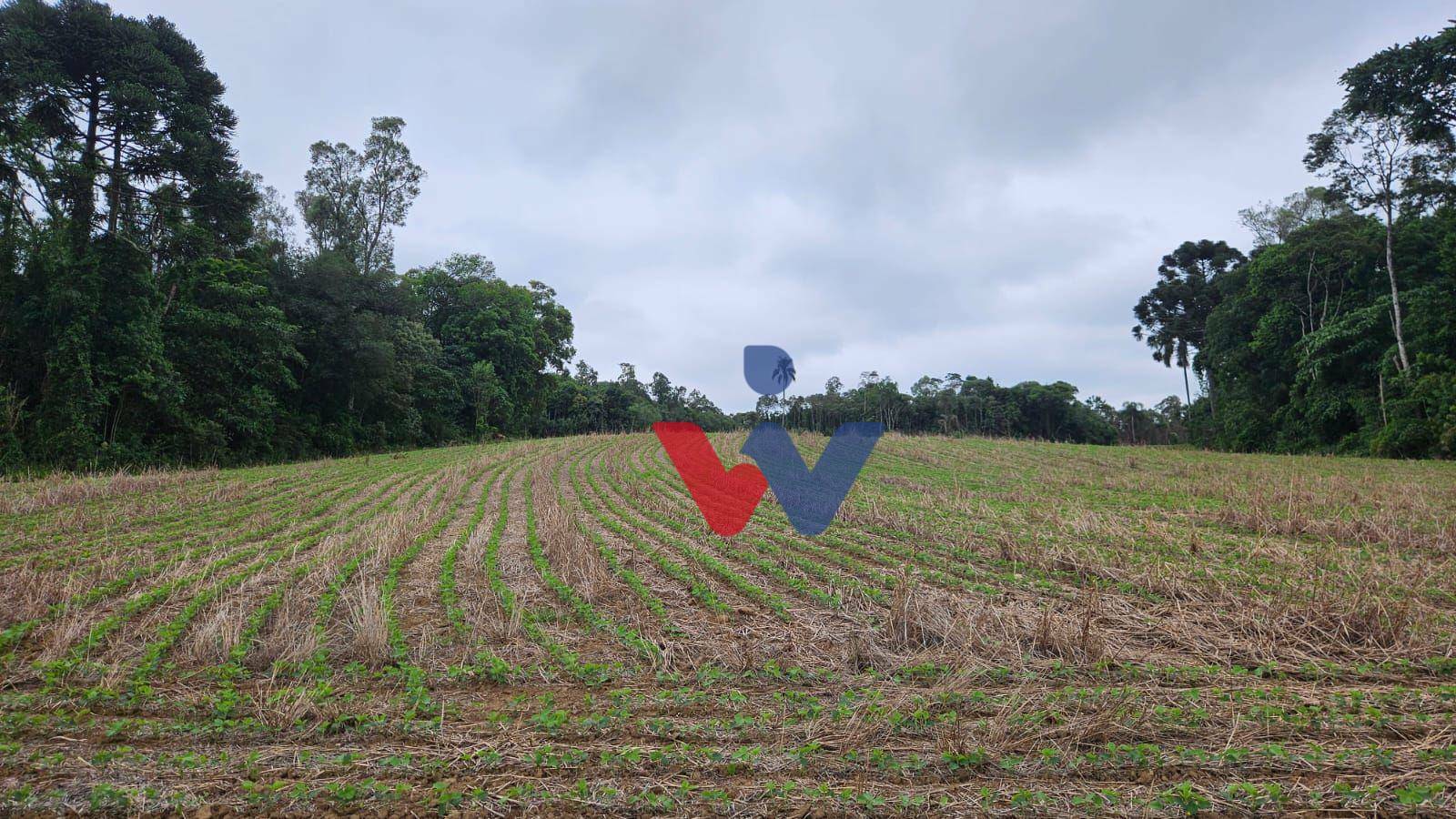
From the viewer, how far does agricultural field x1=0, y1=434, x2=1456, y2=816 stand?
10.3 feet

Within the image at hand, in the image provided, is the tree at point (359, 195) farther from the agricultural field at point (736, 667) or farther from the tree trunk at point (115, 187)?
the agricultural field at point (736, 667)

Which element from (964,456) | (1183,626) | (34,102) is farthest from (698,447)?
(34,102)

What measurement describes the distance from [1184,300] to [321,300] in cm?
6222

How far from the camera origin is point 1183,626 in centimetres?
549

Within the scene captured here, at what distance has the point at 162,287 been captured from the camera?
894 inches

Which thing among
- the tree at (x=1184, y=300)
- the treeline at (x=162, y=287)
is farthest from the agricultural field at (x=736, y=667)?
the tree at (x=1184, y=300)

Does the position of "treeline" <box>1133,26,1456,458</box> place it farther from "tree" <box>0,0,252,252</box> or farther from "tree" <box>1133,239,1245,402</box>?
"tree" <box>0,0,252,252</box>

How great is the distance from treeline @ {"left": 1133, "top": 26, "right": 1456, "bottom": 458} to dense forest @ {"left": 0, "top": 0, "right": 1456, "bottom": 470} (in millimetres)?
122

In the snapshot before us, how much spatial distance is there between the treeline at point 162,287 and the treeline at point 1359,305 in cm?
4481

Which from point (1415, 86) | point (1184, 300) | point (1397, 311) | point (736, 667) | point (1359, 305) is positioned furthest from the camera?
point (1184, 300)

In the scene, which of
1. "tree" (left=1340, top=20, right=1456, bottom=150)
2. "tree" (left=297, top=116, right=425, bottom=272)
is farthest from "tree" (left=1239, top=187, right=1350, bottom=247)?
"tree" (left=297, top=116, right=425, bottom=272)

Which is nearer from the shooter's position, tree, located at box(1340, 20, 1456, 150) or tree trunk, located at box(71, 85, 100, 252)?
tree trunk, located at box(71, 85, 100, 252)

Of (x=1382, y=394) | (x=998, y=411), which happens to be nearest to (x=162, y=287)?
(x=1382, y=394)

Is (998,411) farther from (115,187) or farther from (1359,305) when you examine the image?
(115,187)
